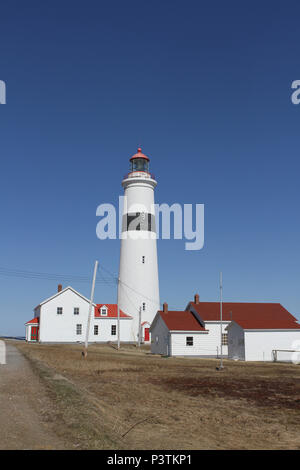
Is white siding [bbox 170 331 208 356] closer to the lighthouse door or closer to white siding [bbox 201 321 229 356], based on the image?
white siding [bbox 201 321 229 356]

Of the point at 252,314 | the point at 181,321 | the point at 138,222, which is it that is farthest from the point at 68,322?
the point at 252,314

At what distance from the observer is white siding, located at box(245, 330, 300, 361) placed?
38.8 m

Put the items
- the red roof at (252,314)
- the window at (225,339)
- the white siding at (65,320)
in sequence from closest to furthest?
the red roof at (252,314) < the window at (225,339) < the white siding at (65,320)

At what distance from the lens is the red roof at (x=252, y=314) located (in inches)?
1571

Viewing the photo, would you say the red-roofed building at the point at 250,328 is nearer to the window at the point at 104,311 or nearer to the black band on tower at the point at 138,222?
the black band on tower at the point at 138,222

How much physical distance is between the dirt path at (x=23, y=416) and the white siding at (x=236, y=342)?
78.4 ft

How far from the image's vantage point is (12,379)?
1828 cm

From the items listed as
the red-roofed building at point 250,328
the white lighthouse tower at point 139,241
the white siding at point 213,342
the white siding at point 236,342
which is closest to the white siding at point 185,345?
the white siding at point 213,342

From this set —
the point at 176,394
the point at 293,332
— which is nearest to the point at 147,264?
the point at 293,332

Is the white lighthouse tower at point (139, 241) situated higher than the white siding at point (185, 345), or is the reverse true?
the white lighthouse tower at point (139, 241)

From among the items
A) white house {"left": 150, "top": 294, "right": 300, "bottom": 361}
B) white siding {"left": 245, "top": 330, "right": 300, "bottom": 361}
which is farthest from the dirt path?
white house {"left": 150, "top": 294, "right": 300, "bottom": 361}

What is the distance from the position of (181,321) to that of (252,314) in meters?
6.81

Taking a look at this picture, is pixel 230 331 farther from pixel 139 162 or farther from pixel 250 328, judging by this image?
pixel 139 162

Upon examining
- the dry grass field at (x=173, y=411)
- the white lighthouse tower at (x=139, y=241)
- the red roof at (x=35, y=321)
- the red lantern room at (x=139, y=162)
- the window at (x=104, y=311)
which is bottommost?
the dry grass field at (x=173, y=411)
